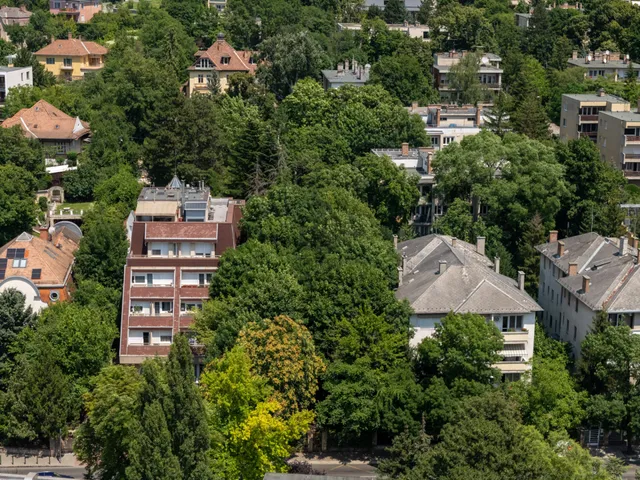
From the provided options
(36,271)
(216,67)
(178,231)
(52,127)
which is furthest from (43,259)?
(216,67)

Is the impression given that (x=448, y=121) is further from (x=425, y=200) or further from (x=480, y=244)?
(x=480, y=244)

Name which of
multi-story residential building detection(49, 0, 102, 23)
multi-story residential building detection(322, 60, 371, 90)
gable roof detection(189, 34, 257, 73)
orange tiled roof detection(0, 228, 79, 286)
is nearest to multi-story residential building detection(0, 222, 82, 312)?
orange tiled roof detection(0, 228, 79, 286)

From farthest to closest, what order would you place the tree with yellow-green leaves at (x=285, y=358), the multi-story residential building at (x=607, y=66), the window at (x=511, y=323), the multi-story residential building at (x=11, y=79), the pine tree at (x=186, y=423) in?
the multi-story residential building at (x=607, y=66)
the multi-story residential building at (x=11, y=79)
the window at (x=511, y=323)
the tree with yellow-green leaves at (x=285, y=358)
the pine tree at (x=186, y=423)

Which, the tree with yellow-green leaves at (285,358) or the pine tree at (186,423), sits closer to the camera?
the pine tree at (186,423)

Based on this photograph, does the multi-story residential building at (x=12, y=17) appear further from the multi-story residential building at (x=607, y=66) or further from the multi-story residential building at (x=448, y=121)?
the multi-story residential building at (x=607, y=66)

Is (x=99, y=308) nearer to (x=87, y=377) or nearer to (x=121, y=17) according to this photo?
(x=87, y=377)

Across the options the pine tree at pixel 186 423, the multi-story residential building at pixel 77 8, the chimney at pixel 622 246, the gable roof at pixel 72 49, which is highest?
the multi-story residential building at pixel 77 8

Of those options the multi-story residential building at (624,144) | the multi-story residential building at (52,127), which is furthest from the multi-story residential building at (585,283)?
the multi-story residential building at (52,127)

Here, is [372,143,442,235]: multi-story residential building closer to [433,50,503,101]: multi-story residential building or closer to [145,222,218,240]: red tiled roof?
[145,222,218,240]: red tiled roof
